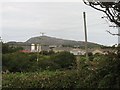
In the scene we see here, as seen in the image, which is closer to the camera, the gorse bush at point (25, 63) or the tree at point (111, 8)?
the tree at point (111, 8)

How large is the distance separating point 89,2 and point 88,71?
1662 millimetres

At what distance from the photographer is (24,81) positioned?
797cm

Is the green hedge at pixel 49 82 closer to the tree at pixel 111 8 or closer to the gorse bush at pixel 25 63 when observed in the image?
the tree at pixel 111 8

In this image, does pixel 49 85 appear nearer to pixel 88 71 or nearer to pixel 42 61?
pixel 88 71

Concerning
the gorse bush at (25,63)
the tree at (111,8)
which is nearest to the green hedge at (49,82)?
the tree at (111,8)

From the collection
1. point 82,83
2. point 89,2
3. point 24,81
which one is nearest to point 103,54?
point 82,83

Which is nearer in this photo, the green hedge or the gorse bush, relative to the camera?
the green hedge

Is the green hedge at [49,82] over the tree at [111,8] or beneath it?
beneath

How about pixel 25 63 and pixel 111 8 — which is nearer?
pixel 111 8

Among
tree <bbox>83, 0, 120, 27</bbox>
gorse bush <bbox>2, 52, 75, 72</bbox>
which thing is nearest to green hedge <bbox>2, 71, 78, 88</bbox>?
tree <bbox>83, 0, 120, 27</bbox>

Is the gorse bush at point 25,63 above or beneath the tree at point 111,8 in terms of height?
beneath

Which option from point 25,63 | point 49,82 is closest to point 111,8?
point 49,82

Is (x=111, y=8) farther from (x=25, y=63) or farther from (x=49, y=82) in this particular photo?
(x=25, y=63)

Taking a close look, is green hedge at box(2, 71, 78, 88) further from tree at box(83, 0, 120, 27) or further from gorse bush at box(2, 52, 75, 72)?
gorse bush at box(2, 52, 75, 72)
